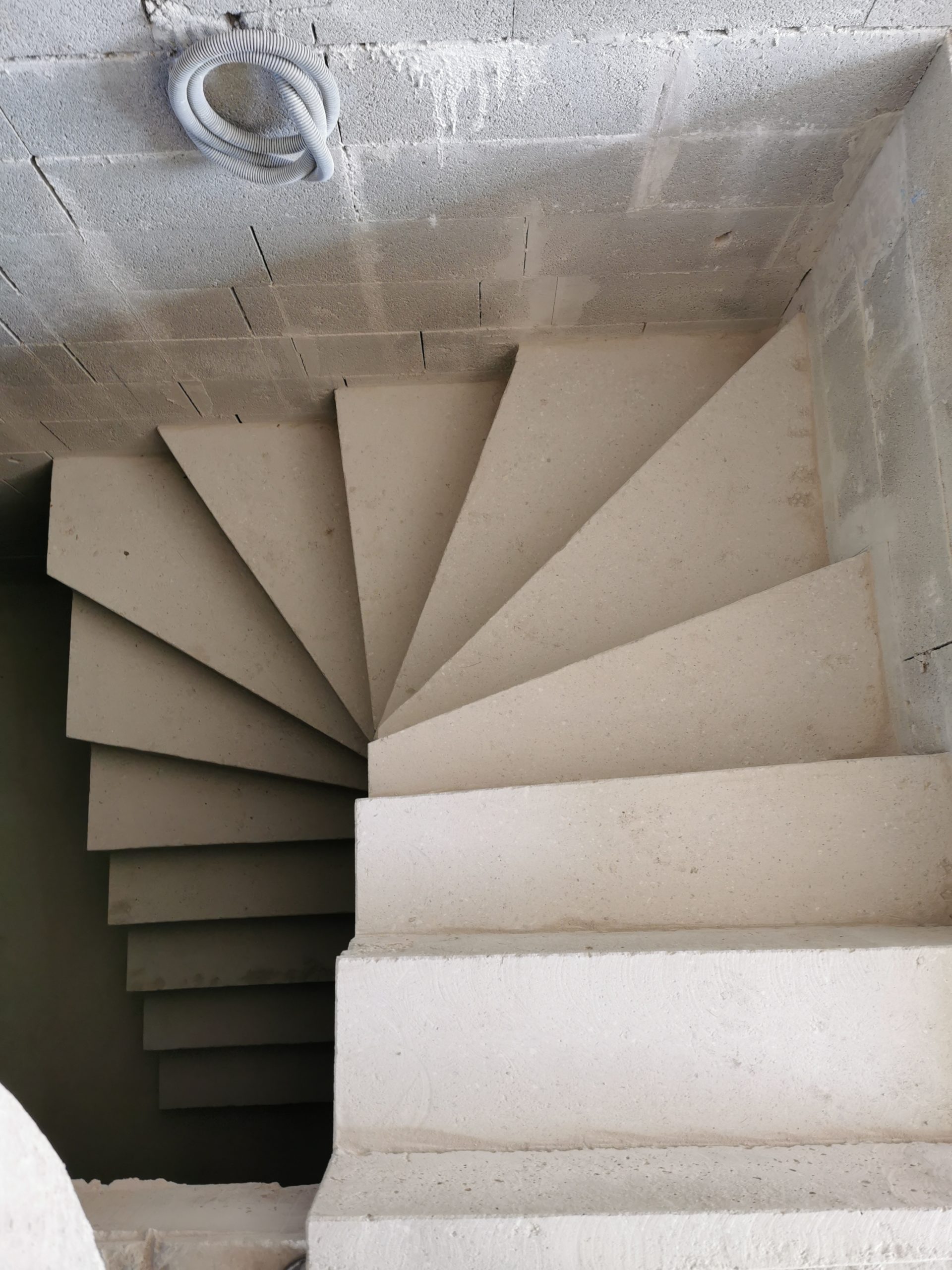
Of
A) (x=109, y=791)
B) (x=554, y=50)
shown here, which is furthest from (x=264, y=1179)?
(x=554, y=50)

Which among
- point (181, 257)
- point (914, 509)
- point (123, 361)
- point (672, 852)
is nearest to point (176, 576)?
point (123, 361)

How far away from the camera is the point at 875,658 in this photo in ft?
5.97

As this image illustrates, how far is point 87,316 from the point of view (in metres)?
2.20

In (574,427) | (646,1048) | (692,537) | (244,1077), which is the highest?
(574,427)

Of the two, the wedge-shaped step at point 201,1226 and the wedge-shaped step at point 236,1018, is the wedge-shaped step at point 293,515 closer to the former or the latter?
the wedge-shaped step at point 236,1018

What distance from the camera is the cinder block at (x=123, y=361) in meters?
2.33

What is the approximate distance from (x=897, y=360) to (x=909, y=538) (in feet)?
1.24

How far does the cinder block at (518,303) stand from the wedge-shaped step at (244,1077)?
2.74 m

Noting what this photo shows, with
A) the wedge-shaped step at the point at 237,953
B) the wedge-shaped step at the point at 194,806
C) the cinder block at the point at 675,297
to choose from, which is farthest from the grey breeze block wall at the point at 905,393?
the wedge-shaped step at the point at 237,953

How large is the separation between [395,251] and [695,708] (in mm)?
1318

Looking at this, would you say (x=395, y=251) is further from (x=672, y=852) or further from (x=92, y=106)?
(x=672, y=852)

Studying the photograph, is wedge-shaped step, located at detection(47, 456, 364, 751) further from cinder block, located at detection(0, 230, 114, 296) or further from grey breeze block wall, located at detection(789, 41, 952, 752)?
grey breeze block wall, located at detection(789, 41, 952, 752)

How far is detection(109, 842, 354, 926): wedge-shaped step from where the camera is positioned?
10.0ft

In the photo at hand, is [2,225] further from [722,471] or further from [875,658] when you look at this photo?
[875,658]
